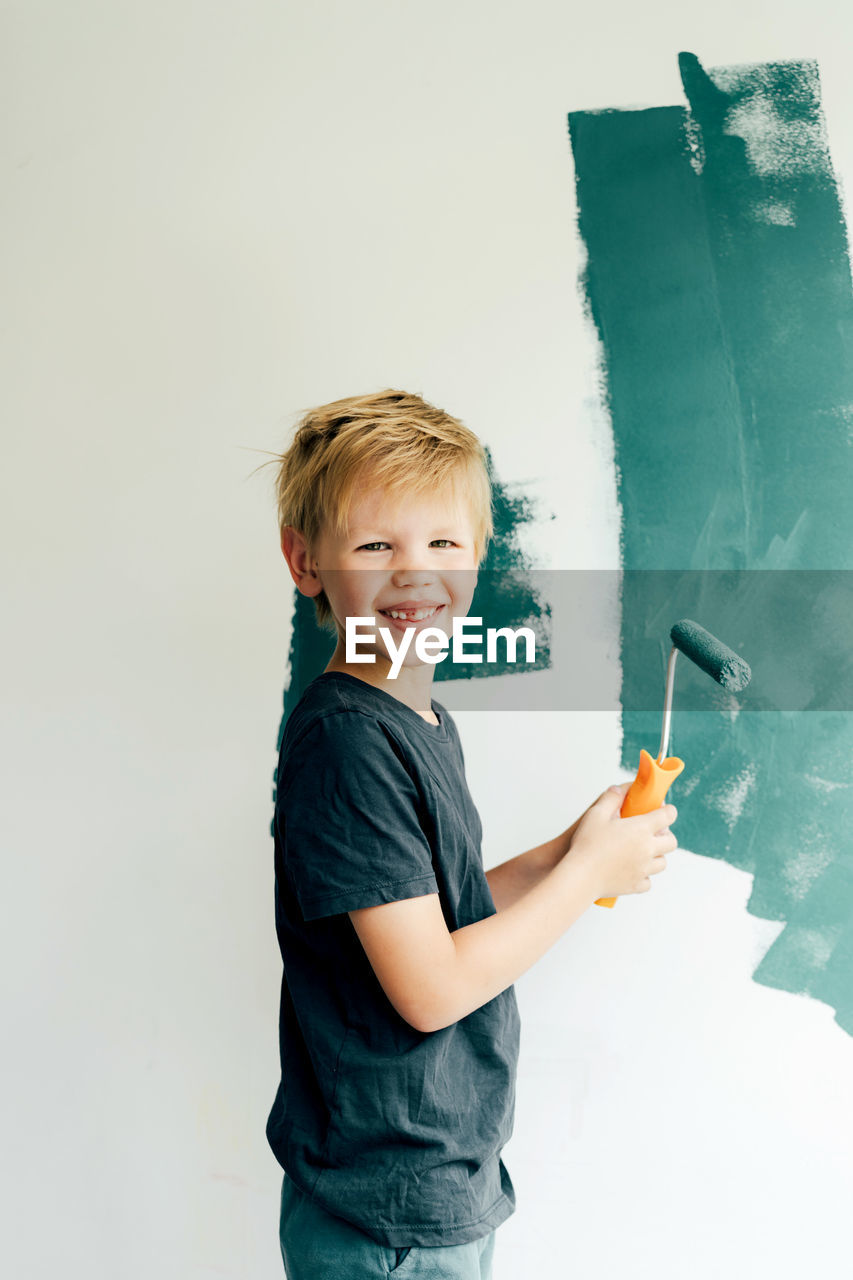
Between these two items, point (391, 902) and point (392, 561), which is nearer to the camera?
point (391, 902)

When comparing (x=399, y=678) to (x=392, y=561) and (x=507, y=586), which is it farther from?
(x=507, y=586)

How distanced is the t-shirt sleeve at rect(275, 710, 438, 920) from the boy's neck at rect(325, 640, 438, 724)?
0.09m

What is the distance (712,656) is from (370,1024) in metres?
0.40

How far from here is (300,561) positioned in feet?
2.45

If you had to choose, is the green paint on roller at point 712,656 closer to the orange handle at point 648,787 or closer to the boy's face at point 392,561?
the orange handle at point 648,787

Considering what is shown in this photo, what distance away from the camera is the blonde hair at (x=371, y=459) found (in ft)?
2.27

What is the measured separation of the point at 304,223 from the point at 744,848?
33.7 inches

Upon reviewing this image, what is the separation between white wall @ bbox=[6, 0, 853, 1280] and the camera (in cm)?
92

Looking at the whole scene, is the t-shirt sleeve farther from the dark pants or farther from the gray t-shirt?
the dark pants

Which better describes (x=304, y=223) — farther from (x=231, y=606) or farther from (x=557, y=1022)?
(x=557, y=1022)

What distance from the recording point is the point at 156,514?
1022 millimetres

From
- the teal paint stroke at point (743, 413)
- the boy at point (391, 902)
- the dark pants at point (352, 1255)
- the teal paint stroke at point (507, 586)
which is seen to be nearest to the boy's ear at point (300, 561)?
the boy at point (391, 902)

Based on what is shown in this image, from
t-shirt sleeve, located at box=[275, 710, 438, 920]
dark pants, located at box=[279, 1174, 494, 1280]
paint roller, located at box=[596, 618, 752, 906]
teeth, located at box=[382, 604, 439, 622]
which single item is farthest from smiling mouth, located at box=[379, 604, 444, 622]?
dark pants, located at box=[279, 1174, 494, 1280]

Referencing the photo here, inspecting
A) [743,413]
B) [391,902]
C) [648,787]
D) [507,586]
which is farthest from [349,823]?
[743,413]
